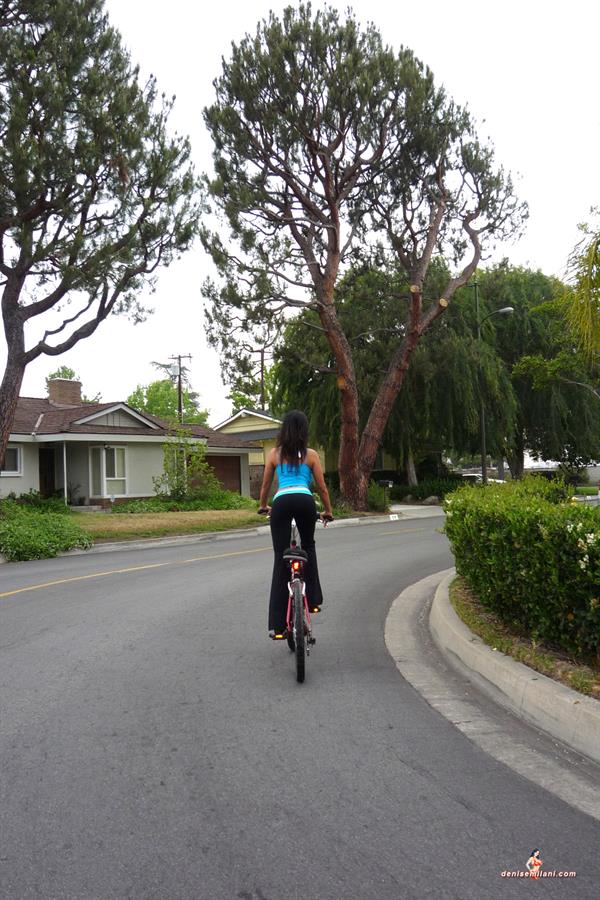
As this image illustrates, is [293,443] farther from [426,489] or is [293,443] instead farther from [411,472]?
[411,472]

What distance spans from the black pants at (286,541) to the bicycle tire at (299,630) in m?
0.21

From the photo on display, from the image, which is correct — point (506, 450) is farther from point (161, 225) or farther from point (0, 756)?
point (0, 756)

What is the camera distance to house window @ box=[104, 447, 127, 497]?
31.6 metres

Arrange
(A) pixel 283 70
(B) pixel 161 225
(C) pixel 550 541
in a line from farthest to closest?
(A) pixel 283 70, (B) pixel 161 225, (C) pixel 550 541

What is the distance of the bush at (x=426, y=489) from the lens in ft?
123

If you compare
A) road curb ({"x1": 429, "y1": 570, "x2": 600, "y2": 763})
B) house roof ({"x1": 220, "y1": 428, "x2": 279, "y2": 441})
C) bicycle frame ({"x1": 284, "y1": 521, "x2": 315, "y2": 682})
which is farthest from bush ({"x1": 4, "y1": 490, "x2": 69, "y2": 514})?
road curb ({"x1": 429, "y1": 570, "x2": 600, "y2": 763})

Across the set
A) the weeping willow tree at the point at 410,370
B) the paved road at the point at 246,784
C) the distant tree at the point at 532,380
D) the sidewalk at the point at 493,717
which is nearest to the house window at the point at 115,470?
the weeping willow tree at the point at 410,370

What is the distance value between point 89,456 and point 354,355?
11941 mm

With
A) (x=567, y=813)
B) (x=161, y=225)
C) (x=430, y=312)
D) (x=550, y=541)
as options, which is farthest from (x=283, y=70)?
(x=567, y=813)

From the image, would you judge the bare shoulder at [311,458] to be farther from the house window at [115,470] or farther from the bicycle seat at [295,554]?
the house window at [115,470]

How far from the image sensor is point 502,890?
2961 mm

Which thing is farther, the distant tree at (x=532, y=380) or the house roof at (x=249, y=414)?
the house roof at (x=249, y=414)

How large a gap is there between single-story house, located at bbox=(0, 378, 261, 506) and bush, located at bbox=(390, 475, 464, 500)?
10.2 meters

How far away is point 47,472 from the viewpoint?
32500 millimetres
